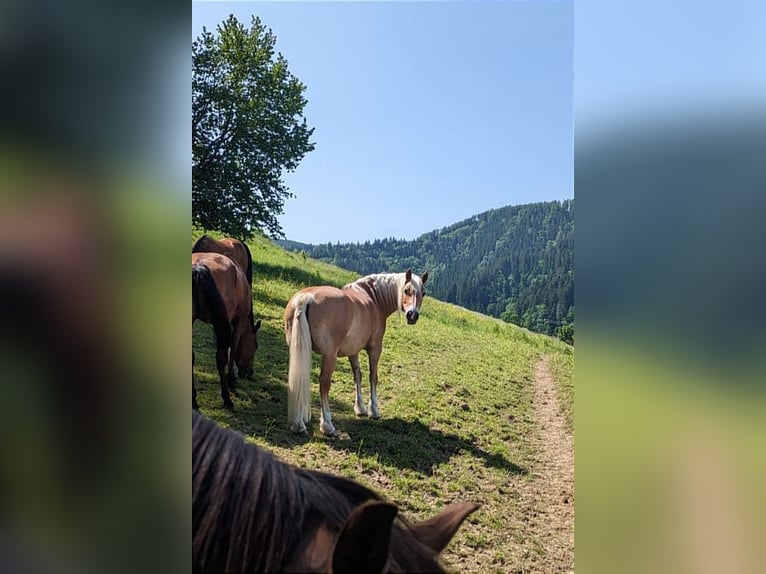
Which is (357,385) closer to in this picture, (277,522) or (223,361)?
(223,361)

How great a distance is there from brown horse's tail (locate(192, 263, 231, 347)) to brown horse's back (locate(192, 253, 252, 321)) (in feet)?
0.11

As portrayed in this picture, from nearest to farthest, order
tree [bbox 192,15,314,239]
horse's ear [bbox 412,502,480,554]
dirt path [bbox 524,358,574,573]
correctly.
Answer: horse's ear [bbox 412,502,480,554] < dirt path [bbox 524,358,574,573] < tree [bbox 192,15,314,239]

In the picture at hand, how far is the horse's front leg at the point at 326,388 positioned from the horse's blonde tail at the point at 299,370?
0.24 ft

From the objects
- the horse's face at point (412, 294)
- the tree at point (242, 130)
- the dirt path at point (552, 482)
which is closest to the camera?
the dirt path at point (552, 482)

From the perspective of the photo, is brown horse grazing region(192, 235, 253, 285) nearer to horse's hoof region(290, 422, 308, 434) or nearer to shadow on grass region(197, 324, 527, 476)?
shadow on grass region(197, 324, 527, 476)

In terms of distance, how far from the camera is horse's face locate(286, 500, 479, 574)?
438 mm

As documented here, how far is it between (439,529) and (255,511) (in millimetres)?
280

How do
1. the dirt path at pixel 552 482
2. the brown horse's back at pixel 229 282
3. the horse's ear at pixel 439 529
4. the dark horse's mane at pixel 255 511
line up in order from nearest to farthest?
1. the dark horse's mane at pixel 255 511
2. the horse's ear at pixel 439 529
3. the dirt path at pixel 552 482
4. the brown horse's back at pixel 229 282

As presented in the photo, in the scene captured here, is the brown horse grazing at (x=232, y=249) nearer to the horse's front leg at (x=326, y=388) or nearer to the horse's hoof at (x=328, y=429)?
the horse's front leg at (x=326, y=388)

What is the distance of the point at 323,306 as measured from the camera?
1.98 metres

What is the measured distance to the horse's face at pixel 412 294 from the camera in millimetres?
2082

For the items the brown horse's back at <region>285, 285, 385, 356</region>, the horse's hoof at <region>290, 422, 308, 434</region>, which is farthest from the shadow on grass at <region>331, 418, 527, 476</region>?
the brown horse's back at <region>285, 285, 385, 356</region>
